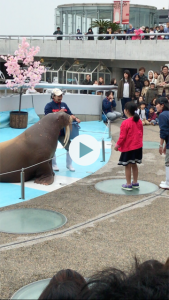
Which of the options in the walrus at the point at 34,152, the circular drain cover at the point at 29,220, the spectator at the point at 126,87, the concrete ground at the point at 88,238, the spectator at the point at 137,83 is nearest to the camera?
the concrete ground at the point at 88,238

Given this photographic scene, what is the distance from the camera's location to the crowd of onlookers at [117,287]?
146 cm

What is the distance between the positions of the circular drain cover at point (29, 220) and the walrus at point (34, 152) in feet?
5.29

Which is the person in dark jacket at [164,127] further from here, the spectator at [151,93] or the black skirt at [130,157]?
the spectator at [151,93]

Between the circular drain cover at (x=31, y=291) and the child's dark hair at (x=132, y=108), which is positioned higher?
the child's dark hair at (x=132, y=108)

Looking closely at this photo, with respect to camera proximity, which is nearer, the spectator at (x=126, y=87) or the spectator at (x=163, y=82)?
the spectator at (x=163, y=82)

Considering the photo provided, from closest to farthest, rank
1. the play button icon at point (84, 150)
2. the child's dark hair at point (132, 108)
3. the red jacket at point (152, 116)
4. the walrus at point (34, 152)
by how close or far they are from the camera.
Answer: the child's dark hair at point (132, 108) → the walrus at point (34, 152) → the play button icon at point (84, 150) → the red jacket at point (152, 116)

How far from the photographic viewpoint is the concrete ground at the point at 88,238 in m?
4.33

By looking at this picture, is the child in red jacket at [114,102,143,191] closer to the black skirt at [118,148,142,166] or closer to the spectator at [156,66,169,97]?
the black skirt at [118,148,142,166]

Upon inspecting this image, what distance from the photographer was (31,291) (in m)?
3.81

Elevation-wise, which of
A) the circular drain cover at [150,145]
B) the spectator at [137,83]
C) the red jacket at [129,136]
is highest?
the spectator at [137,83]

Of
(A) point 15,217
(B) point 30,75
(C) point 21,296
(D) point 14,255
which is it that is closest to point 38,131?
(A) point 15,217

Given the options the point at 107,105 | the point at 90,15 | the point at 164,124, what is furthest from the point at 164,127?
the point at 90,15

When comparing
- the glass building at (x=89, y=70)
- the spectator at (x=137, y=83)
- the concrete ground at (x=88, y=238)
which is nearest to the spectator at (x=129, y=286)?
the concrete ground at (x=88, y=238)

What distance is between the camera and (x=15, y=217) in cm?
584
